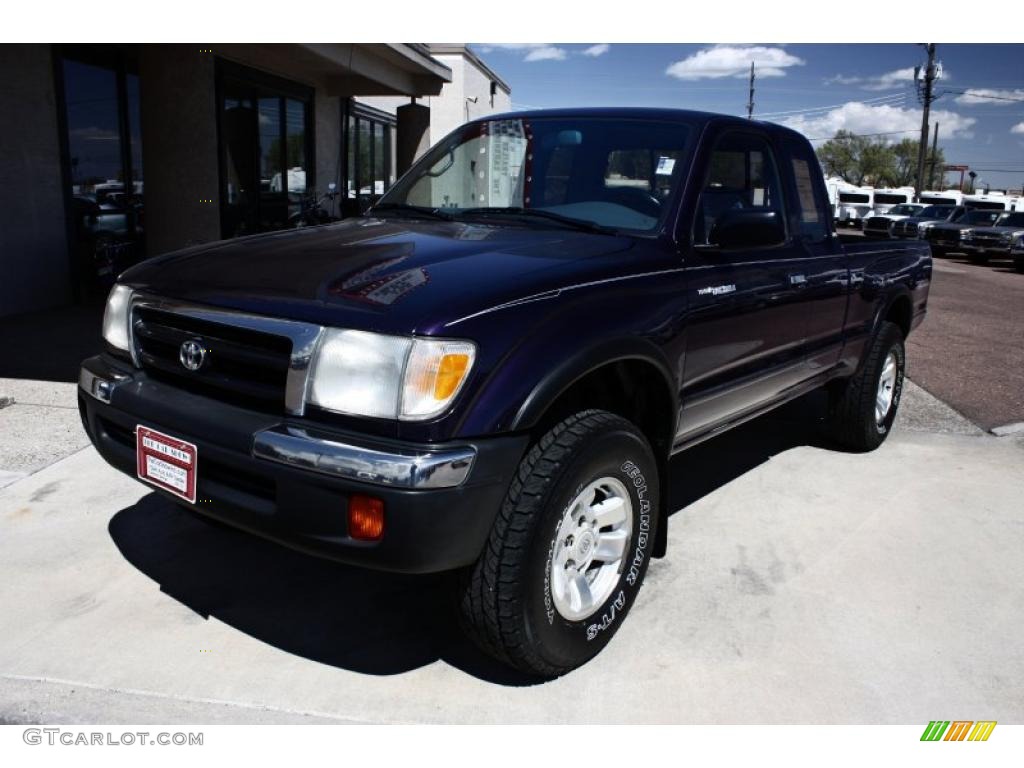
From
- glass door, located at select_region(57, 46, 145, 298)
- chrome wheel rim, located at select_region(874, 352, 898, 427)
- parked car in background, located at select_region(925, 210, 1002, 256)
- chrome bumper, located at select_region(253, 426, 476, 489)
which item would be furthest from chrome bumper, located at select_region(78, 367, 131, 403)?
parked car in background, located at select_region(925, 210, 1002, 256)

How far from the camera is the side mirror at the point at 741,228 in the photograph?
332cm

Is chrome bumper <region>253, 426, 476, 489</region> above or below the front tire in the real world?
above

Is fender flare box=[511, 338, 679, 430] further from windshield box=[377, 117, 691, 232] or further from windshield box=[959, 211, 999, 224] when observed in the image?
windshield box=[959, 211, 999, 224]

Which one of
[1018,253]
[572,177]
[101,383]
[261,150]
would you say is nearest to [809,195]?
[572,177]

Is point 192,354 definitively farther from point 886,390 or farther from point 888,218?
point 888,218

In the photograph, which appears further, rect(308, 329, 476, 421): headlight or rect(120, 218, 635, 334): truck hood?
rect(120, 218, 635, 334): truck hood

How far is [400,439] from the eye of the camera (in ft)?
7.60

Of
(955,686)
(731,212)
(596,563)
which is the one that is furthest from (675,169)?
(955,686)

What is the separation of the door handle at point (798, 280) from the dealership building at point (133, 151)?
2509 mm

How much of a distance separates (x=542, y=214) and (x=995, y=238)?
23353 millimetres

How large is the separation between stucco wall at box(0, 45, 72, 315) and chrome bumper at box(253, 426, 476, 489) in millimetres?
7173

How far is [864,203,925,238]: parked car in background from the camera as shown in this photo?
31.1 m

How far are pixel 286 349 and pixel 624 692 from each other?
152cm
